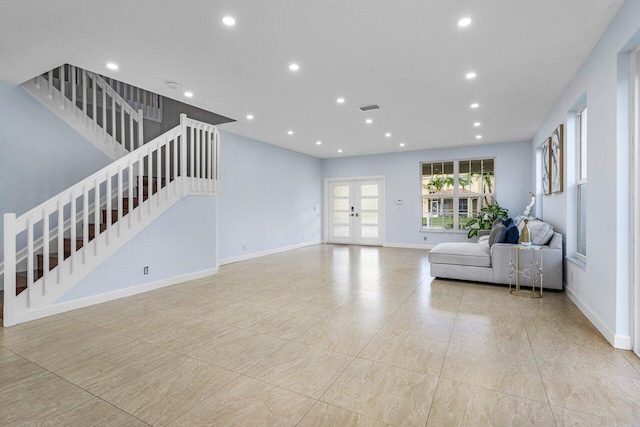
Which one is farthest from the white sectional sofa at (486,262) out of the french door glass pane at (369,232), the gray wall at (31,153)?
the gray wall at (31,153)

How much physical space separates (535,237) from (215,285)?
4675 mm

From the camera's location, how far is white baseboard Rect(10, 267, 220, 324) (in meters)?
3.22

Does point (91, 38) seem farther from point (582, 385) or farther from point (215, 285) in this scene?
point (582, 385)

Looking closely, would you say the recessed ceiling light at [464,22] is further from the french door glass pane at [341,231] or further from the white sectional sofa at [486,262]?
the french door glass pane at [341,231]

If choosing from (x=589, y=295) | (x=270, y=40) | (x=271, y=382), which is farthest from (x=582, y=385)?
(x=270, y=40)

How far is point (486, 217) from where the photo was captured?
25.8ft

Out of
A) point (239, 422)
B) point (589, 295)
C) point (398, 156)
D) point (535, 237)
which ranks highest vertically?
point (398, 156)

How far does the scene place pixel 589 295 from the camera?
321 cm

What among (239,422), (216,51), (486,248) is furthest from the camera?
(486,248)

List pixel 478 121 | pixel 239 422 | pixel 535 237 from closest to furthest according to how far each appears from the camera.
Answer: pixel 239 422 < pixel 535 237 < pixel 478 121

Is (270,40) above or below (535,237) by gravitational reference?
above

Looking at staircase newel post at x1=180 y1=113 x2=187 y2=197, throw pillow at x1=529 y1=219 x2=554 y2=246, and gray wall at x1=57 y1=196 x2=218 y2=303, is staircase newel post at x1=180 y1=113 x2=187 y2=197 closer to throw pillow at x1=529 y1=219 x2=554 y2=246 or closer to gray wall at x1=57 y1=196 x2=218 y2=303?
gray wall at x1=57 y1=196 x2=218 y2=303

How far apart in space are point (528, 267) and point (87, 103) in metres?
7.24

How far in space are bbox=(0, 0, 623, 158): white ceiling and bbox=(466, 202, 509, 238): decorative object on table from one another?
2.82 meters
